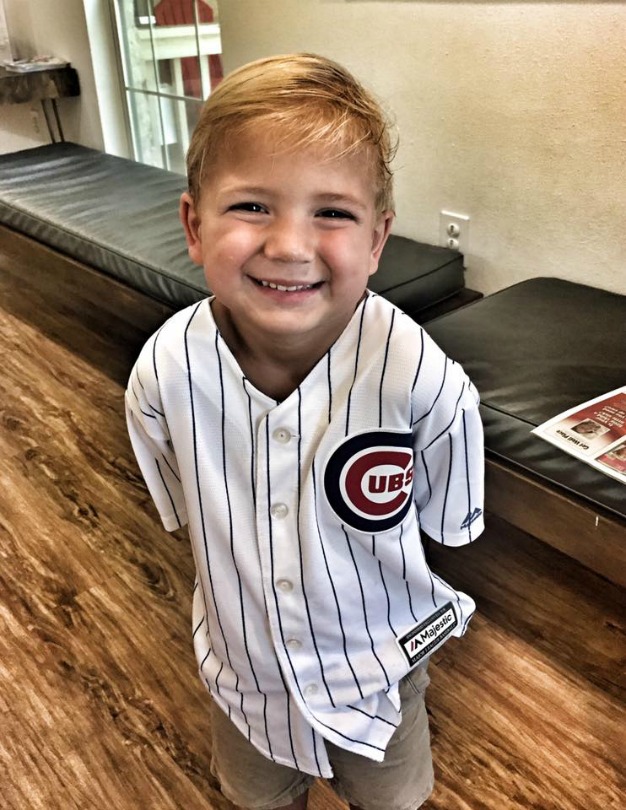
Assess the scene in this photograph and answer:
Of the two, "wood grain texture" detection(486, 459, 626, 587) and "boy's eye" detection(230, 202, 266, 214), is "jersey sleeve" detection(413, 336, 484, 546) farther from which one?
"wood grain texture" detection(486, 459, 626, 587)

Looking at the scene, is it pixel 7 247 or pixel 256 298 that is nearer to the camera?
pixel 256 298

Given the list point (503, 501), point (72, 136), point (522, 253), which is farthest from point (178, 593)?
point (72, 136)

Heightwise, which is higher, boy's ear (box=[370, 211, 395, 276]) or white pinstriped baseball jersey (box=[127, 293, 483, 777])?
boy's ear (box=[370, 211, 395, 276])

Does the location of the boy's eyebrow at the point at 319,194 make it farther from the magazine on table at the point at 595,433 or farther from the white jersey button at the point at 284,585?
the magazine on table at the point at 595,433

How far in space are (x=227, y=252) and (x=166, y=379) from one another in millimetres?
163

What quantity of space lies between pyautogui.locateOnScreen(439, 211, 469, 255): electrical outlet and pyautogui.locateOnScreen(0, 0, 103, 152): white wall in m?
1.99

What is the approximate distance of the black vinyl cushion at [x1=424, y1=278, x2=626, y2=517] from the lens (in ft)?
4.07

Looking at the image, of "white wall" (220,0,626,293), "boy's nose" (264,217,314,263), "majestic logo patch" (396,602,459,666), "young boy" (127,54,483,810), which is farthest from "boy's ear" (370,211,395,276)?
"white wall" (220,0,626,293)

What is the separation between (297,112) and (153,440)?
0.39m

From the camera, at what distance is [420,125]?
2.08 meters

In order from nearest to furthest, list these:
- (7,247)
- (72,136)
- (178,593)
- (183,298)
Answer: (178,593), (183,298), (7,247), (72,136)

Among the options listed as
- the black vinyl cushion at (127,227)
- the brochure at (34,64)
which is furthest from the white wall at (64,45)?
the black vinyl cushion at (127,227)

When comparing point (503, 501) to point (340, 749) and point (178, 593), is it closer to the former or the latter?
point (340, 749)

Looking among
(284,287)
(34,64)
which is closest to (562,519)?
(284,287)
